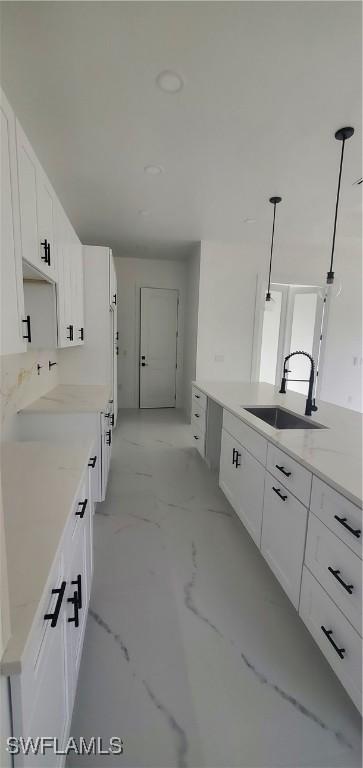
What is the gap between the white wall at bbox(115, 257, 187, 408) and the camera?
532 cm

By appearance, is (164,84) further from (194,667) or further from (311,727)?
(311,727)

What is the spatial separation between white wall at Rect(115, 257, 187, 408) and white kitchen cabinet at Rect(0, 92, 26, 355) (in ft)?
13.9

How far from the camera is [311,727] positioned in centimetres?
109

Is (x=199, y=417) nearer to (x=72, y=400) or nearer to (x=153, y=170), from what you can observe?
(x=72, y=400)

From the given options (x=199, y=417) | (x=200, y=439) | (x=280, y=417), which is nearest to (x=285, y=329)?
(x=199, y=417)

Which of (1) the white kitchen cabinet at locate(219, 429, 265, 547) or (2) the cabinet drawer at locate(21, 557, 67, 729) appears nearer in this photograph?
(2) the cabinet drawer at locate(21, 557, 67, 729)

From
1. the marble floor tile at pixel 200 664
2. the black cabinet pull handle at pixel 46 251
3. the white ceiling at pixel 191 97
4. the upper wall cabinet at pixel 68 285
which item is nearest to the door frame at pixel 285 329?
the white ceiling at pixel 191 97

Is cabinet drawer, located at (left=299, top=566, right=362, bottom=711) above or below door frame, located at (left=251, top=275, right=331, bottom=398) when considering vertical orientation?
below

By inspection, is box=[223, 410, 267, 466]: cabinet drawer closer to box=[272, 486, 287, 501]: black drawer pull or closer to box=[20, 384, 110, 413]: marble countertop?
box=[272, 486, 287, 501]: black drawer pull

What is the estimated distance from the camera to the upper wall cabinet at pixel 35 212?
4.13 feet

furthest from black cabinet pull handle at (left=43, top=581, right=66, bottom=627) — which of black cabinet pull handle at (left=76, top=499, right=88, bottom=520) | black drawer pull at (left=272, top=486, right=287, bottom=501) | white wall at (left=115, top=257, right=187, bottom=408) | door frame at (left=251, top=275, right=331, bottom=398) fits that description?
white wall at (left=115, top=257, right=187, bottom=408)

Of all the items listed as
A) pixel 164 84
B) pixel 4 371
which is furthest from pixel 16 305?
pixel 164 84

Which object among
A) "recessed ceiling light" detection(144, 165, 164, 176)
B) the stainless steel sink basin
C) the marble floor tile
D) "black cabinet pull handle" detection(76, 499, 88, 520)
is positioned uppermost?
"recessed ceiling light" detection(144, 165, 164, 176)
